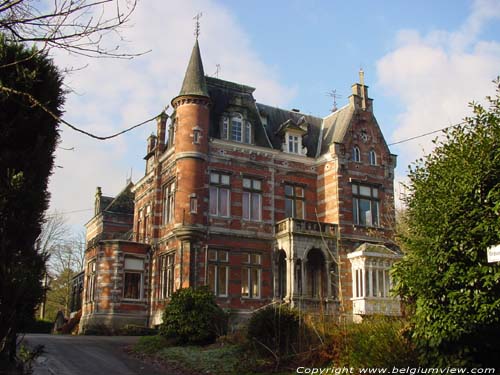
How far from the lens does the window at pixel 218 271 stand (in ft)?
89.9

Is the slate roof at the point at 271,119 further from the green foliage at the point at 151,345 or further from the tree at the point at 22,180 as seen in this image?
the tree at the point at 22,180

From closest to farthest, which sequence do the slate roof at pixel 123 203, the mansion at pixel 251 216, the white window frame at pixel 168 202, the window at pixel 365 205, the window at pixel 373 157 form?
1. the mansion at pixel 251 216
2. the white window frame at pixel 168 202
3. the window at pixel 365 205
4. the window at pixel 373 157
5. the slate roof at pixel 123 203

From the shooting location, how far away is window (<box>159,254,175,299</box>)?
93.1ft

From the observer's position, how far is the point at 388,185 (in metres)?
32.3

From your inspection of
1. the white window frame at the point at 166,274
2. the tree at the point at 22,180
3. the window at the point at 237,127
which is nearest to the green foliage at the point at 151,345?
the white window frame at the point at 166,274

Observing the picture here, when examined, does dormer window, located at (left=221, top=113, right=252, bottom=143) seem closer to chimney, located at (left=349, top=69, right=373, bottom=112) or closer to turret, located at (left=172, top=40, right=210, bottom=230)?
turret, located at (left=172, top=40, right=210, bottom=230)

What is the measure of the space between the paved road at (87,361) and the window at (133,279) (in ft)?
29.7

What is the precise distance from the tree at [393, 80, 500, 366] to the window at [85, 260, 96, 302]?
2422 cm

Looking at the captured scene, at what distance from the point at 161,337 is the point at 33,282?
11.9 m

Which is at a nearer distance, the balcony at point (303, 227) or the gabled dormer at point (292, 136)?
the balcony at point (303, 227)

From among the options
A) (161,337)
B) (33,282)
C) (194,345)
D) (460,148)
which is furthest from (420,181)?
(161,337)

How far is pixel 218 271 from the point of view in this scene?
27672 millimetres

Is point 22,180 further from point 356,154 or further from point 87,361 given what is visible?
point 356,154

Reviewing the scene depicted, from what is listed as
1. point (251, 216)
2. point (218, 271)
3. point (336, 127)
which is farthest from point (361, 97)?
point (218, 271)
